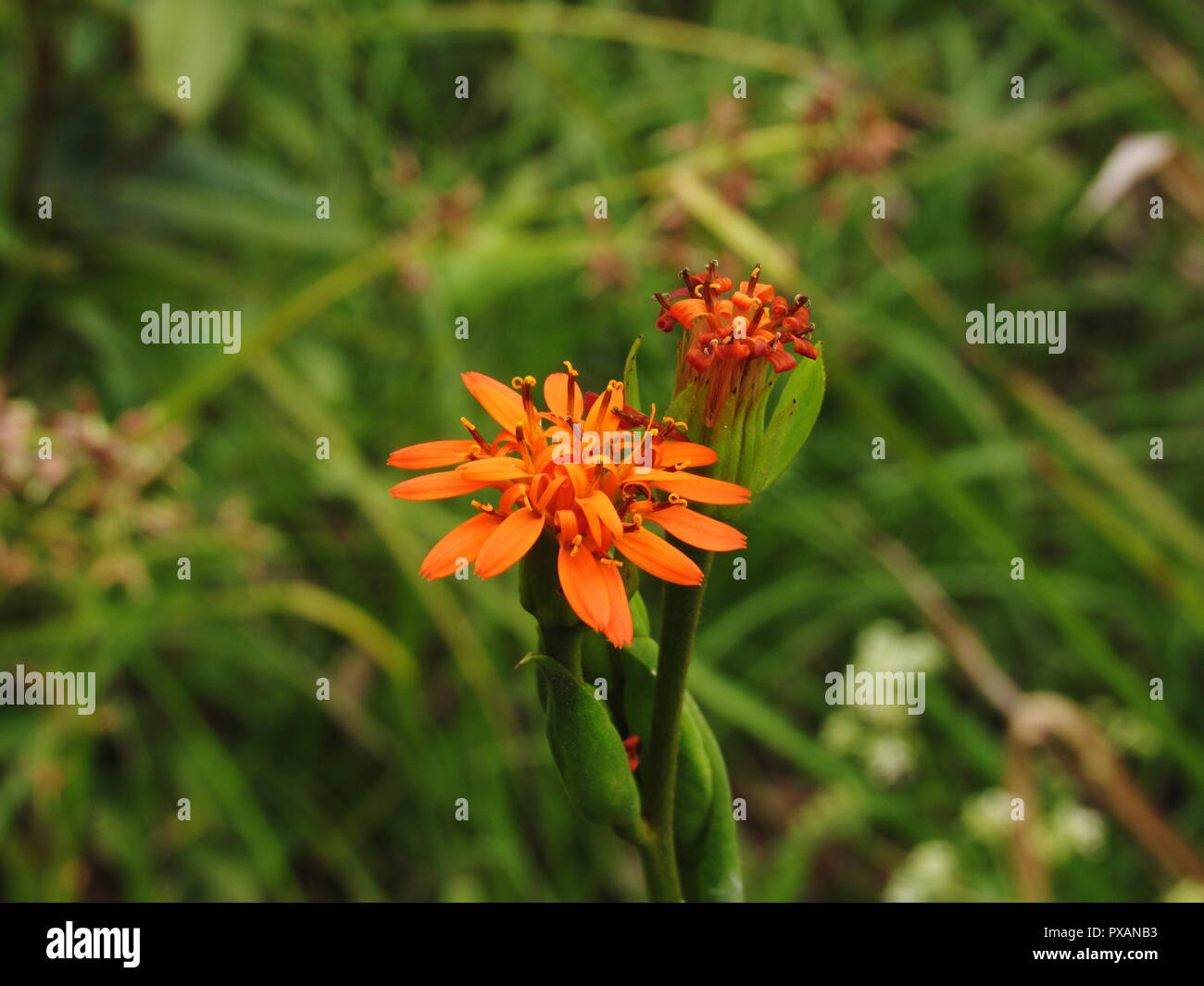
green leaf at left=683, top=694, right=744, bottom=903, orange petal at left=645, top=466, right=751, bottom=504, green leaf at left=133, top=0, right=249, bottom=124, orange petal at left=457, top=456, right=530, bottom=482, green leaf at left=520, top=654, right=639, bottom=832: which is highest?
green leaf at left=133, top=0, right=249, bottom=124

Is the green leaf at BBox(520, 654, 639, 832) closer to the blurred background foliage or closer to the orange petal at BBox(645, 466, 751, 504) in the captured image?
the orange petal at BBox(645, 466, 751, 504)

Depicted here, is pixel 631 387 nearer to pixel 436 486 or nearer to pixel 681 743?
pixel 436 486

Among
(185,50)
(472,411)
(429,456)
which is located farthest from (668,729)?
(472,411)

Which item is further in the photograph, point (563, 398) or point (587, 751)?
point (563, 398)

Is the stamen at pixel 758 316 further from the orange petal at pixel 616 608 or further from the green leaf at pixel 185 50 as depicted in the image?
the green leaf at pixel 185 50

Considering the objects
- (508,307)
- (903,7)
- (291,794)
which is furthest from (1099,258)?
(291,794)

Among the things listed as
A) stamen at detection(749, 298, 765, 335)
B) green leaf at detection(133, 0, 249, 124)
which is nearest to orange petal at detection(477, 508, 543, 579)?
stamen at detection(749, 298, 765, 335)
